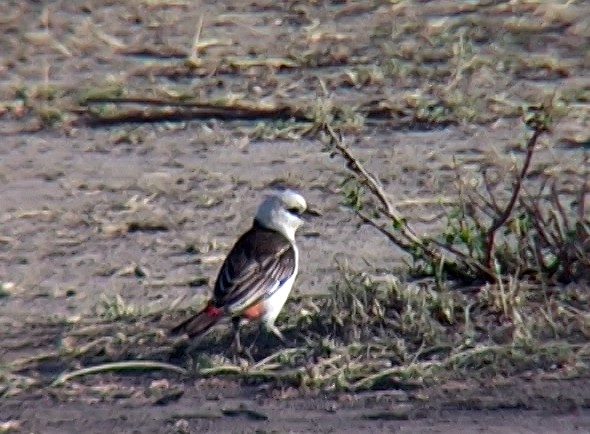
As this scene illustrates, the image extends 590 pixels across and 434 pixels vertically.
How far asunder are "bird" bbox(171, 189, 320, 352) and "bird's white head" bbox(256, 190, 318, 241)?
0.14 meters

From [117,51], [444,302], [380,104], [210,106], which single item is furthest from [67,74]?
[444,302]

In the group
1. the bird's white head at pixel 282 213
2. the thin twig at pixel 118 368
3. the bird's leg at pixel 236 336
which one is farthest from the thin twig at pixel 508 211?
the thin twig at pixel 118 368

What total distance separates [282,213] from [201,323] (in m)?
1.10

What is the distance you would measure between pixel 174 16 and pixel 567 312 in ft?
19.1

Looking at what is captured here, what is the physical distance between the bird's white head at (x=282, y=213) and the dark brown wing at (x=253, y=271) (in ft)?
0.66

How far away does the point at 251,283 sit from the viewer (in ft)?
26.0

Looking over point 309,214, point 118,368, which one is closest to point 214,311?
point 118,368

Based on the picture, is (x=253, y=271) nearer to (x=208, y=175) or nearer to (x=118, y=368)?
(x=118, y=368)

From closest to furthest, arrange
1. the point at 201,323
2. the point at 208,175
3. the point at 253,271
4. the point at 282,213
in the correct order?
the point at 201,323
the point at 253,271
the point at 282,213
the point at 208,175

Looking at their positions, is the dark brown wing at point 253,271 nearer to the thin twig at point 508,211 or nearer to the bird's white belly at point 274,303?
the bird's white belly at point 274,303

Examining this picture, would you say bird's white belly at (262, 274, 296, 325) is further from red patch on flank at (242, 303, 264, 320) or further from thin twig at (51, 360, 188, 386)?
thin twig at (51, 360, 188, 386)

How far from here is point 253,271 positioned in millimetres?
7980

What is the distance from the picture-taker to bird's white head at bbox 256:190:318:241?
28.2ft

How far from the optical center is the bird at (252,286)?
7754 millimetres
